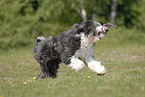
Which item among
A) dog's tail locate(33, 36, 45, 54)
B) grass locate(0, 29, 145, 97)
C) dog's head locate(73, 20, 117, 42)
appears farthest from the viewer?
dog's tail locate(33, 36, 45, 54)

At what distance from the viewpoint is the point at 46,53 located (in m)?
5.64

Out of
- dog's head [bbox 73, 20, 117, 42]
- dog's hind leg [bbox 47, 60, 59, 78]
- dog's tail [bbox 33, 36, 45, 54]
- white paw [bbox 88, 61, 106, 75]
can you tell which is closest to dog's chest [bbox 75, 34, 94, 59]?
dog's head [bbox 73, 20, 117, 42]

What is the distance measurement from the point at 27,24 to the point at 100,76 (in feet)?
40.1

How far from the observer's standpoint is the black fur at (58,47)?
5.09 m

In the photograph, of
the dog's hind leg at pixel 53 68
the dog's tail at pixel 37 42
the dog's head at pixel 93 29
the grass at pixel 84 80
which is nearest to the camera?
the grass at pixel 84 80

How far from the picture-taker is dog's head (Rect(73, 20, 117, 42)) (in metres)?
4.91

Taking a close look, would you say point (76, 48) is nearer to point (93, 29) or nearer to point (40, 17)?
point (93, 29)

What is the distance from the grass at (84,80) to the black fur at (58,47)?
14.7 inches

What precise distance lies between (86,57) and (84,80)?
509 mm

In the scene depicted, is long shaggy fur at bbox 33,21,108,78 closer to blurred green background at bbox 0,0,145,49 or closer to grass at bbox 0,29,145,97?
grass at bbox 0,29,145,97

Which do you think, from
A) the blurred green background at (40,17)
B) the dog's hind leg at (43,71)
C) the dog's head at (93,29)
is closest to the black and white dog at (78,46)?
the dog's head at (93,29)

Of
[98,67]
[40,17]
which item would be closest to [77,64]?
[98,67]

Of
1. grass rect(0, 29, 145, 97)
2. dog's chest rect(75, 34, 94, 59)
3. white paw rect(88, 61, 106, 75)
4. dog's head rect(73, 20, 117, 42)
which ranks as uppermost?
dog's head rect(73, 20, 117, 42)

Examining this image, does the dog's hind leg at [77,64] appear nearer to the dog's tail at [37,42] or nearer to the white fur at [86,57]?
the white fur at [86,57]
